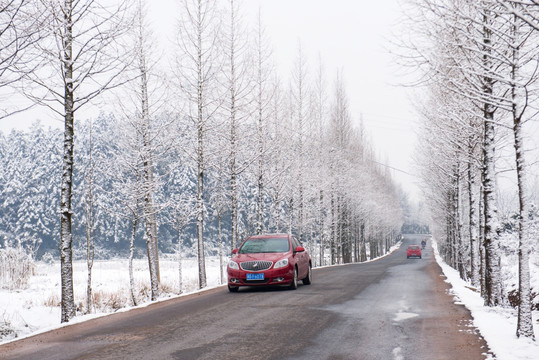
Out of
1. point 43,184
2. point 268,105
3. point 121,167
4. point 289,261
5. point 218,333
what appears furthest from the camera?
point 43,184

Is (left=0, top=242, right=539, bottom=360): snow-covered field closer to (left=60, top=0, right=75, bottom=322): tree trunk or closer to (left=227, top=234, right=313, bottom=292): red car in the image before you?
(left=60, top=0, right=75, bottom=322): tree trunk

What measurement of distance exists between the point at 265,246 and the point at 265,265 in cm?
105

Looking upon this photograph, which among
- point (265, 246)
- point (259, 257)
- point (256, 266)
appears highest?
point (265, 246)

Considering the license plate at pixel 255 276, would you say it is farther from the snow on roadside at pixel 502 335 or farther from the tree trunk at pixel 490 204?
the tree trunk at pixel 490 204

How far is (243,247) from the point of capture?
14.3 meters

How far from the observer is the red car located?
13.3 m

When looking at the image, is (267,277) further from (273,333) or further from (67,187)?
(273,333)

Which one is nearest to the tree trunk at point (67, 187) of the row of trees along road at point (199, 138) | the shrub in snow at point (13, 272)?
the row of trees along road at point (199, 138)

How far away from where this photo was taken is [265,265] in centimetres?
1330

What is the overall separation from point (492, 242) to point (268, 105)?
19269 mm

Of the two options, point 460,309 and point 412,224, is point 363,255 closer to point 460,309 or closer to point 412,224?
point 460,309

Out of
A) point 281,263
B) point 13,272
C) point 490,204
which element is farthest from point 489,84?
point 13,272

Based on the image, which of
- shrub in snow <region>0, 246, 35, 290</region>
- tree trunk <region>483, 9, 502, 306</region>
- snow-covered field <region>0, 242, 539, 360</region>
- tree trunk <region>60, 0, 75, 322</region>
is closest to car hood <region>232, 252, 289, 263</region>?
snow-covered field <region>0, 242, 539, 360</region>

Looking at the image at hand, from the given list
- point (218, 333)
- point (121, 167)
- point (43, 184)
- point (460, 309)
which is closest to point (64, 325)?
point (218, 333)
